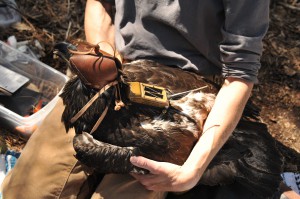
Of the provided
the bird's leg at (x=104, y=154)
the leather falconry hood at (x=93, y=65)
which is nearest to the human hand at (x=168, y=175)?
the bird's leg at (x=104, y=154)

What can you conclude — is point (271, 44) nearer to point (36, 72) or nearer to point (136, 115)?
point (36, 72)

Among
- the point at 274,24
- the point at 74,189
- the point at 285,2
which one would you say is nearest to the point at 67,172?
the point at 74,189

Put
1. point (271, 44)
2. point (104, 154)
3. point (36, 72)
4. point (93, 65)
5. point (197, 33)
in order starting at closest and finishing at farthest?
point (93, 65) → point (104, 154) → point (197, 33) → point (36, 72) → point (271, 44)

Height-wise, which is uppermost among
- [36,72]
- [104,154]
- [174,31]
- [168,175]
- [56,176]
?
[174,31]

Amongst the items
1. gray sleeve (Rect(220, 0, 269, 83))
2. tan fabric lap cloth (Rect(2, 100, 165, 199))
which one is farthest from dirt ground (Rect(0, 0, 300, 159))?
gray sleeve (Rect(220, 0, 269, 83))

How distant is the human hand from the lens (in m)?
1.68

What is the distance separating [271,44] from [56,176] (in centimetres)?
217

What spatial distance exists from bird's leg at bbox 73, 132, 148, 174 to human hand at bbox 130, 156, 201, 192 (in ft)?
0.15

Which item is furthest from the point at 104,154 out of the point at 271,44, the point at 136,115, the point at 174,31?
the point at 271,44

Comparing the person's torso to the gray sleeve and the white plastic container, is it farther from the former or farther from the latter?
the white plastic container

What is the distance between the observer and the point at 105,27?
222 centimetres

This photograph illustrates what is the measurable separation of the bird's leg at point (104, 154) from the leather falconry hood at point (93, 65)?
260 mm

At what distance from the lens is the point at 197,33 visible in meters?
1.87

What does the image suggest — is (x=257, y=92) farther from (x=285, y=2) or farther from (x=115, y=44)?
(x=115, y=44)
